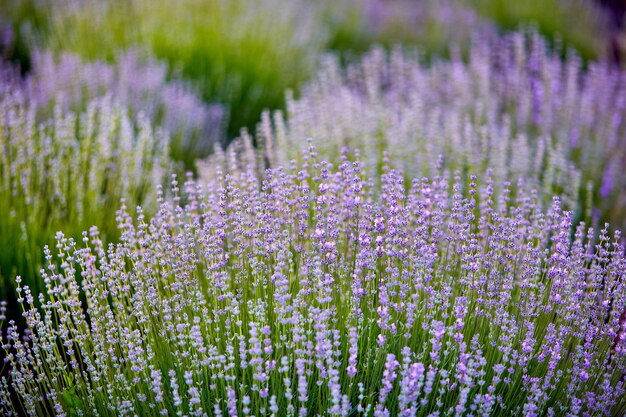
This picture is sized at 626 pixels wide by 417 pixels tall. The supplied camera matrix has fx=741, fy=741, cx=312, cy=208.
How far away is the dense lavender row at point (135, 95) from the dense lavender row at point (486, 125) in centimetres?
50

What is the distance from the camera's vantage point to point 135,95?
491cm

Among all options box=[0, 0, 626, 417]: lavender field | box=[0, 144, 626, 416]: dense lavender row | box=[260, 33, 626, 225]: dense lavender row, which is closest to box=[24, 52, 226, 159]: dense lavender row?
box=[0, 0, 626, 417]: lavender field

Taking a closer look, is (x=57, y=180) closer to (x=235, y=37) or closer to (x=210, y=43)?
(x=210, y=43)

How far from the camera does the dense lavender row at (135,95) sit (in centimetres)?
465

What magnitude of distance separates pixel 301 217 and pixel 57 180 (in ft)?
5.11

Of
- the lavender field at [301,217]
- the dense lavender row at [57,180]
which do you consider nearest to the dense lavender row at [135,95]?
the lavender field at [301,217]

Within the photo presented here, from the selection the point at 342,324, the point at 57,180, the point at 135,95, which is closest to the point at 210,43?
the point at 135,95

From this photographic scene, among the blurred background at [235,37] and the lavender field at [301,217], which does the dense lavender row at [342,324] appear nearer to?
the lavender field at [301,217]

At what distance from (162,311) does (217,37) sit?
3.95 metres

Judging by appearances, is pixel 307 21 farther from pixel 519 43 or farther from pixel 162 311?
pixel 162 311

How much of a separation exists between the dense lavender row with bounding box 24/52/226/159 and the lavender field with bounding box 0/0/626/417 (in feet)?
0.06

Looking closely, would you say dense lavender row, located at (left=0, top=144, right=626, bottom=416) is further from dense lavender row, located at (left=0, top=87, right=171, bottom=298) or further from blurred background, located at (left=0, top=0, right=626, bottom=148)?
blurred background, located at (left=0, top=0, right=626, bottom=148)

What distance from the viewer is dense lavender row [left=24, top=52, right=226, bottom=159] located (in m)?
4.65

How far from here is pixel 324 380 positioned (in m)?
2.23
